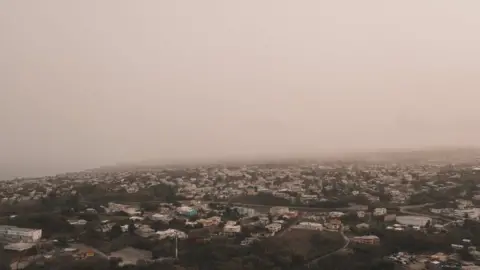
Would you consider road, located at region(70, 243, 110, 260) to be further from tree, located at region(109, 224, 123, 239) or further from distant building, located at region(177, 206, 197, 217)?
distant building, located at region(177, 206, 197, 217)

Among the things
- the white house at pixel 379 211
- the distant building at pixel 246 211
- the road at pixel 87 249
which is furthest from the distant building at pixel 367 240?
the road at pixel 87 249

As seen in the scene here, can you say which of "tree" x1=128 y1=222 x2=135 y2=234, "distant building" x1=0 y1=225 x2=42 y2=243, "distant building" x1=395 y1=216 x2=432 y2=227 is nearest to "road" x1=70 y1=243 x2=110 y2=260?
"distant building" x1=0 y1=225 x2=42 y2=243

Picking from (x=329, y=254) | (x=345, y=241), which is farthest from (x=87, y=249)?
(x=345, y=241)

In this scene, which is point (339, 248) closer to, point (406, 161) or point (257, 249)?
point (257, 249)

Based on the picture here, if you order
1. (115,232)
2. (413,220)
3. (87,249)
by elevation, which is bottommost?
(87,249)

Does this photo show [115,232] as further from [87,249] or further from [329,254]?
[329,254]

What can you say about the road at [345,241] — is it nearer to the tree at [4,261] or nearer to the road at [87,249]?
the road at [87,249]

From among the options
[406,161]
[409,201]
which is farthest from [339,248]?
[406,161]
